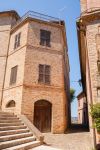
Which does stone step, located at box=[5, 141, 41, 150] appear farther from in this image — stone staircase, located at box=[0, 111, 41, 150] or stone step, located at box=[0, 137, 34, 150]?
stone step, located at box=[0, 137, 34, 150]

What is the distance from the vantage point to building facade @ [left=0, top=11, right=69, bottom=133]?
1343 centimetres

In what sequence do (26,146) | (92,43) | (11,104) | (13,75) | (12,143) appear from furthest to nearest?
(13,75) < (11,104) < (92,43) < (26,146) < (12,143)

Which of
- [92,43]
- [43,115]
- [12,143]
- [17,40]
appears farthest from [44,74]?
[12,143]

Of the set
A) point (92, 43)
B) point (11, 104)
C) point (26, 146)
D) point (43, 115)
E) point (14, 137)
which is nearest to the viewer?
point (26, 146)

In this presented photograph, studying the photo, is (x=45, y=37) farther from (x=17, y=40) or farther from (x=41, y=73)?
(x=41, y=73)

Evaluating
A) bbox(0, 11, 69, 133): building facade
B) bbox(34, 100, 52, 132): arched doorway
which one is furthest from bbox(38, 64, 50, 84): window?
bbox(34, 100, 52, 132): arched doorway

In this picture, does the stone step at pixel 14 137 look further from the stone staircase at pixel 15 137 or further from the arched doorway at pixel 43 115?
the arched doorway at pixel 43 115

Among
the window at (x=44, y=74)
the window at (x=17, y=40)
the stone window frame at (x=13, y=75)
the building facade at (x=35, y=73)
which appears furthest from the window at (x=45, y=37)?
the stone window frame at (x=13, y=75)

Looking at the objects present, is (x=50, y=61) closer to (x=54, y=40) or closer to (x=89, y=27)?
(x=54, y=40)

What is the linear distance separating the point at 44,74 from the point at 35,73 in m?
0.81

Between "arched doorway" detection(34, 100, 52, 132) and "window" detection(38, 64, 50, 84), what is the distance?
1.80 metres

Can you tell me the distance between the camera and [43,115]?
13711 mm

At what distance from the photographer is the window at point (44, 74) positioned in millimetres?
14328

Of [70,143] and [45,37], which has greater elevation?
[45,37]
